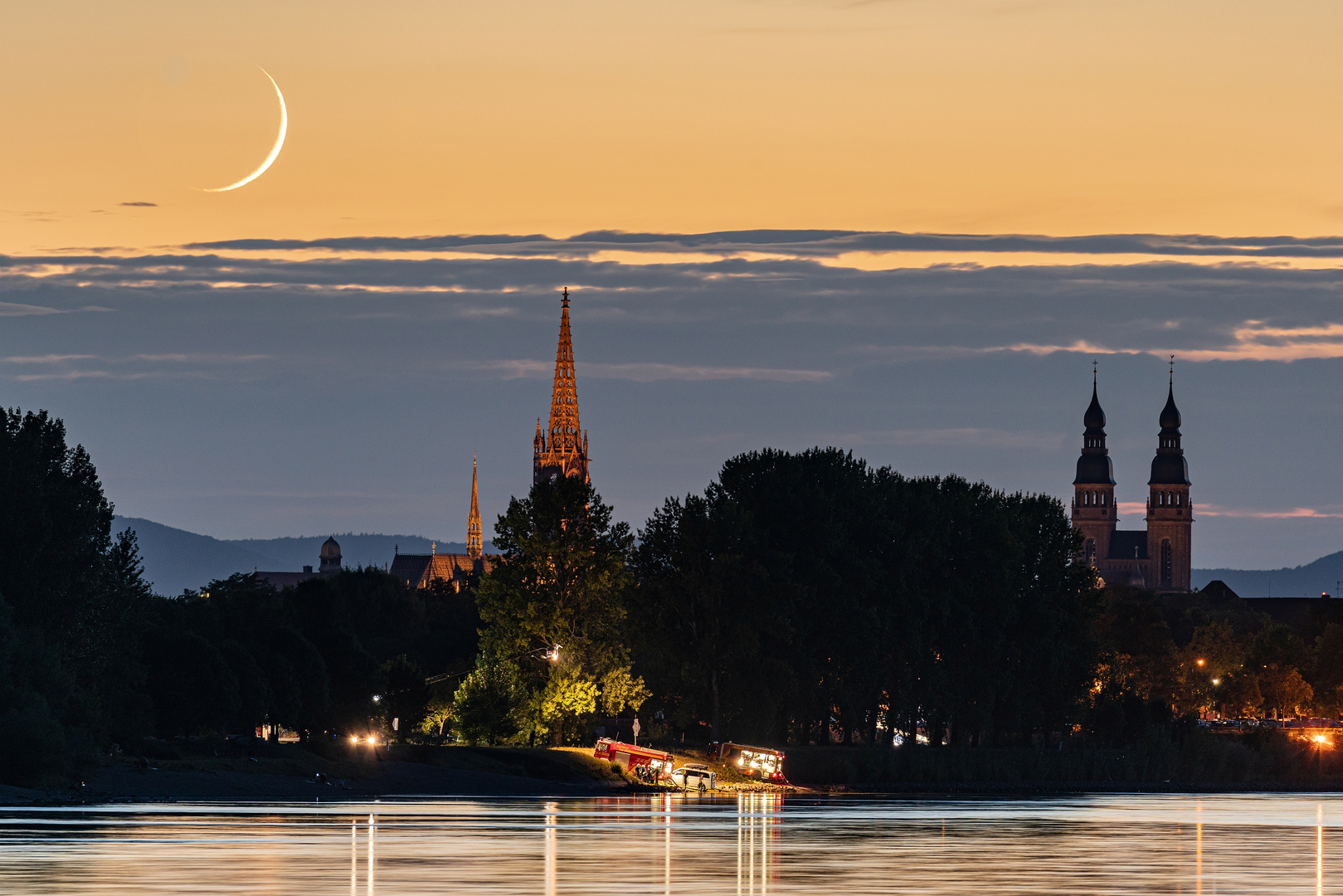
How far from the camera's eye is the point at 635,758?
4245 inches

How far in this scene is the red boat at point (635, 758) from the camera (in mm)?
107375

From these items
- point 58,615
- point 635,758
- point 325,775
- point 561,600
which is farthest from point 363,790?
point 561,600

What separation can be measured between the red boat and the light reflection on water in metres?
21.0

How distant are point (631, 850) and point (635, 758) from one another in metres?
52.9

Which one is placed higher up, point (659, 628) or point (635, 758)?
point (659, 628)

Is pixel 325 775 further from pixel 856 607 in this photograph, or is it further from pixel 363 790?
pixel 856 607

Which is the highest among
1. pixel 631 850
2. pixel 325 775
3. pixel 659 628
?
pixel 659 628

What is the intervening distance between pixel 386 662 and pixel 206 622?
3136cm

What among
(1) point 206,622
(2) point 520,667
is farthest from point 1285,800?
(1) point 206,622

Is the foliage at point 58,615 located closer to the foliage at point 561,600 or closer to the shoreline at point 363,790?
the shoreline at point 363,790

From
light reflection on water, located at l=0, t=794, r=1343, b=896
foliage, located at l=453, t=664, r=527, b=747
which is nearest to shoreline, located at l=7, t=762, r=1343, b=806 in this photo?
light reflection on water, located at l=0, t=794, r=1343, b=896

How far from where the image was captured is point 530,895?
136 ft

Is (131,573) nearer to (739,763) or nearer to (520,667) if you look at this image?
(520,667)

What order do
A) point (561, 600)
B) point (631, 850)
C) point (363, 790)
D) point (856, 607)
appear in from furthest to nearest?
point (856, 607) → point (561, 600) → point (363, 790) → point (631, 850)
